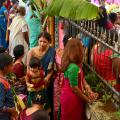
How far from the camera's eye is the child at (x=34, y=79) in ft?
17.6

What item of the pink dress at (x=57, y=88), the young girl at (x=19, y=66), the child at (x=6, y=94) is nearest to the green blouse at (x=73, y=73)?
the child at (x=6, y=94)

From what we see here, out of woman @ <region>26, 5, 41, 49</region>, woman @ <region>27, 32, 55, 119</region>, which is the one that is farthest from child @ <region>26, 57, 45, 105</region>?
woman @ <region>26, 5, 41, 49</region>

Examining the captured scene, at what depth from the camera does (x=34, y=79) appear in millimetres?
5488

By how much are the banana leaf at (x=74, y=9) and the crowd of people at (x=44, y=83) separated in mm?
343

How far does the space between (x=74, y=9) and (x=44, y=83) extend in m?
1.52

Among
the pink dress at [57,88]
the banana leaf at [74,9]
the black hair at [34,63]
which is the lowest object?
the pink dress at [57,88]

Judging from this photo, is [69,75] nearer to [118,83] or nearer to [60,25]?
[118,83]

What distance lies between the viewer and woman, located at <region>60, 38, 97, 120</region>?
4512 mm

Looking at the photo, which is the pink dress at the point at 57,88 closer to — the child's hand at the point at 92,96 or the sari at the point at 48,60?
the sari at the point at 48,60

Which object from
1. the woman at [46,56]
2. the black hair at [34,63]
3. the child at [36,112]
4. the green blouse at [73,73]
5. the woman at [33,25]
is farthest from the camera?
the woman at [33,25]

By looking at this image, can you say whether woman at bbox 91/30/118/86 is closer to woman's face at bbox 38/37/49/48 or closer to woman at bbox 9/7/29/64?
woman's face at bbox 38/37/49/48

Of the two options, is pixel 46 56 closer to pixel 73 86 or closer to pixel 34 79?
pixel 34 79

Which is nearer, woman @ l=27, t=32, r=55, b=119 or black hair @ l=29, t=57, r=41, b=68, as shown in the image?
black hair @ l=29, t=57, r=41, b=68

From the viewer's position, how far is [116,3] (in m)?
10.6
